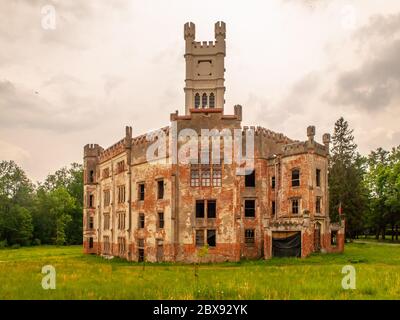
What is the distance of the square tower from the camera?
69750 millimetres

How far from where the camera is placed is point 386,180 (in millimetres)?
69688

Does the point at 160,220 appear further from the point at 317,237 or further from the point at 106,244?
the point at 106,244

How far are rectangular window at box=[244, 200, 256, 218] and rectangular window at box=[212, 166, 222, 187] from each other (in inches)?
214

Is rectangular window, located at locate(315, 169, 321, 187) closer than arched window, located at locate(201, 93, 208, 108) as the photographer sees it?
Yes

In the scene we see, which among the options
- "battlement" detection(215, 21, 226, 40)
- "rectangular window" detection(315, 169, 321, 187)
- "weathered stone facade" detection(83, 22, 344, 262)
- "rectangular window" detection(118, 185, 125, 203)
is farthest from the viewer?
"battlement" detection(215, 21, 226, 40)

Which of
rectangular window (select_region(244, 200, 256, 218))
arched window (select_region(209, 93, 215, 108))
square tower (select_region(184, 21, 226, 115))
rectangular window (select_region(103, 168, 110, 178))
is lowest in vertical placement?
rectangular window (select_region(244, 200, 256, 218))

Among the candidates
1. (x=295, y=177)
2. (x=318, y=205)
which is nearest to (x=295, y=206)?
(x=318, y=205)

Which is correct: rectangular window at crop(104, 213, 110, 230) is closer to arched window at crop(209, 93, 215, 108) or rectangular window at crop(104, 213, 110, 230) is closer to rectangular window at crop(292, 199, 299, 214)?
rectangular window at crop(292, 199, 299, 214)

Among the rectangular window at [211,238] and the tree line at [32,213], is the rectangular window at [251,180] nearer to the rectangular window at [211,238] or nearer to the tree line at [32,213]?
the rectangular window at [211,238]

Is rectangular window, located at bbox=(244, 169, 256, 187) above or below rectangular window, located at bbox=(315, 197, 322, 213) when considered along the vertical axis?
above

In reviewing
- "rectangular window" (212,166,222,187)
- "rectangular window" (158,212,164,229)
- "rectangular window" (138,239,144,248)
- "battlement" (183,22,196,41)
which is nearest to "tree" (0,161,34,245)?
"battlement" (183,22,196,41)
